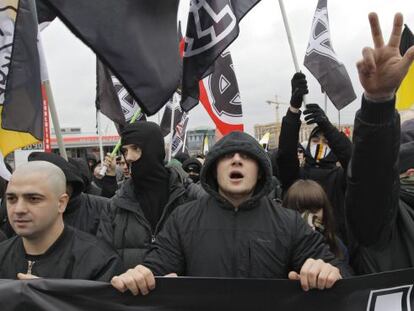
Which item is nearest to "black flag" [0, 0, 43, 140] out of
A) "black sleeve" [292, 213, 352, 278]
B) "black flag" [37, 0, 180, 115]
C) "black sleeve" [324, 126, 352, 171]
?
"black flag" [37, 0, 180, 115]

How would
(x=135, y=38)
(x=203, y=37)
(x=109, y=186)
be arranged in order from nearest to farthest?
(x=135, y=38) → (x=203, y=37) → (x=109, y=186)

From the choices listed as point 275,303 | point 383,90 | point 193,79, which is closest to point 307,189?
point 193,79

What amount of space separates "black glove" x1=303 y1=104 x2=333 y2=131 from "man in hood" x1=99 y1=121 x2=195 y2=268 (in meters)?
1.20

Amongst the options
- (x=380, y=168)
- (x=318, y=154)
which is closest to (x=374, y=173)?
(x=380, y=168)

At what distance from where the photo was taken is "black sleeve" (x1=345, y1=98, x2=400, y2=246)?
1622 millimetres

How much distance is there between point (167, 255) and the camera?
2.13 m

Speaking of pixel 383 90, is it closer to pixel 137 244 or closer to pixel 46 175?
pixel 46 175

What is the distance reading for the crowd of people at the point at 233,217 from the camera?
1.66 metres

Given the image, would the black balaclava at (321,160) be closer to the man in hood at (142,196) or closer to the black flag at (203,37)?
the black flag at (203,37)

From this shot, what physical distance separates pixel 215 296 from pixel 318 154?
2428mm

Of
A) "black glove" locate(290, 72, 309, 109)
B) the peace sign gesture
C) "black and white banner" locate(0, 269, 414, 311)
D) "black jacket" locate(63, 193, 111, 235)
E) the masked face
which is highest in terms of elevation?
"black glove" locate(290, 72, 309, 109)

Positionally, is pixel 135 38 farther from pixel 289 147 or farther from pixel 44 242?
pixel 289 147

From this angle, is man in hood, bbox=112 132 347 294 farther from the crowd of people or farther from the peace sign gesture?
the peace sign gesture

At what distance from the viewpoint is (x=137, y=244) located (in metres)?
3.12
